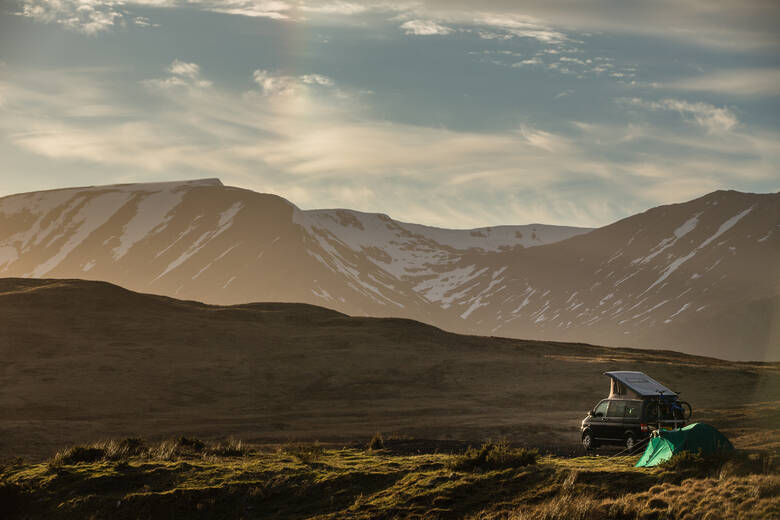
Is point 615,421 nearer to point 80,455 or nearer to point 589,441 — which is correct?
point 589,441

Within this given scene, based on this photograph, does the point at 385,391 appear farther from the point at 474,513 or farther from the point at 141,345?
the point at 474,513

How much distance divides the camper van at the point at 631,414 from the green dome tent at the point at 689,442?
16.9ft

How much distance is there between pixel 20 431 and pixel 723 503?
98.6 feet

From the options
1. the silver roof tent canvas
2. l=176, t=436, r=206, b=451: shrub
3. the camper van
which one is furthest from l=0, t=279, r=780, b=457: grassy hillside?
l=176, t=436, r=206, b=451: shrub

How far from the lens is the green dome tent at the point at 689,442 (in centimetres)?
1734

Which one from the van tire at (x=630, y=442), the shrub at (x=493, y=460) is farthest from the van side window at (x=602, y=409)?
the shrub at (x=493, y=460)

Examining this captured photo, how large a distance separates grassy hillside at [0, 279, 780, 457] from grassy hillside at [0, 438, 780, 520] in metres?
11.9

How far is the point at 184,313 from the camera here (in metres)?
80.8

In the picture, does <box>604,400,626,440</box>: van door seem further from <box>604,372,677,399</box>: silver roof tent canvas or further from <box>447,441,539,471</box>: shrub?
<box>447,441,539,471</box>: shrub

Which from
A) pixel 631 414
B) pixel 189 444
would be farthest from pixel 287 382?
pixel 631 414

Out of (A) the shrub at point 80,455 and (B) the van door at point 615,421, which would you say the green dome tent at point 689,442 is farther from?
(A) the shrub at point 80,455

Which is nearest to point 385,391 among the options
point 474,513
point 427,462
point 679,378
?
point 679,378

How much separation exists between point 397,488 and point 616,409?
33.5 ft

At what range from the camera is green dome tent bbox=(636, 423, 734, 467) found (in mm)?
17344
